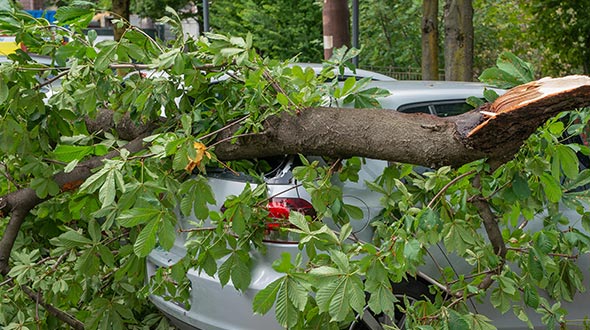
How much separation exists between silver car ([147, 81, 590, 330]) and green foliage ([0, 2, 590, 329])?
0.27ft

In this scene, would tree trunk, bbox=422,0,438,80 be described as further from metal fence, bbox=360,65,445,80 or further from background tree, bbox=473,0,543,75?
metal fence, bbox=360,65,445,80

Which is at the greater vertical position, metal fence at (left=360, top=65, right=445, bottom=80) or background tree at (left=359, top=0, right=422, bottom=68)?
background tree at (left=359, top=0, right=422, bottom=68)

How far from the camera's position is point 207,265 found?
13.1 ft

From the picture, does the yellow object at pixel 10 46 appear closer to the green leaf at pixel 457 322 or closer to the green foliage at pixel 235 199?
the green foliage at pixel 235 199

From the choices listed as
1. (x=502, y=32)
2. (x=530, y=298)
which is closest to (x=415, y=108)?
(x=530, y=298)

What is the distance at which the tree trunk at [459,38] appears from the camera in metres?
10.2

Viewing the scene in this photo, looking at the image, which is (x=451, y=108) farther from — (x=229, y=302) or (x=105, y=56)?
(x=105, y=56)

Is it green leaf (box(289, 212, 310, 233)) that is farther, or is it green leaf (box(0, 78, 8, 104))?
A: green leaf (box(0, 78, 8, 104))

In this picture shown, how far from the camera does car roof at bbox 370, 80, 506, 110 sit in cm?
492

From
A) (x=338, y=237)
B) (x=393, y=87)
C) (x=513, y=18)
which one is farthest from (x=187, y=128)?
(x=513, y=18)

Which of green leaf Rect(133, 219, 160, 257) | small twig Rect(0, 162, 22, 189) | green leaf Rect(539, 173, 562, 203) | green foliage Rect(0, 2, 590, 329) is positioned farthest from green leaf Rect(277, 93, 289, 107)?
small twig Rect(0, 162, 22, 189)

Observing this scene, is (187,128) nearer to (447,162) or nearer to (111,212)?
(111,212)

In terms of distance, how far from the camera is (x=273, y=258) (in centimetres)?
443

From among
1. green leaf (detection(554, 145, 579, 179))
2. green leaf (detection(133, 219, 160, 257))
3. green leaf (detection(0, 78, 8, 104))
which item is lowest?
green leaf (detection(133, 219, 160, 257))
